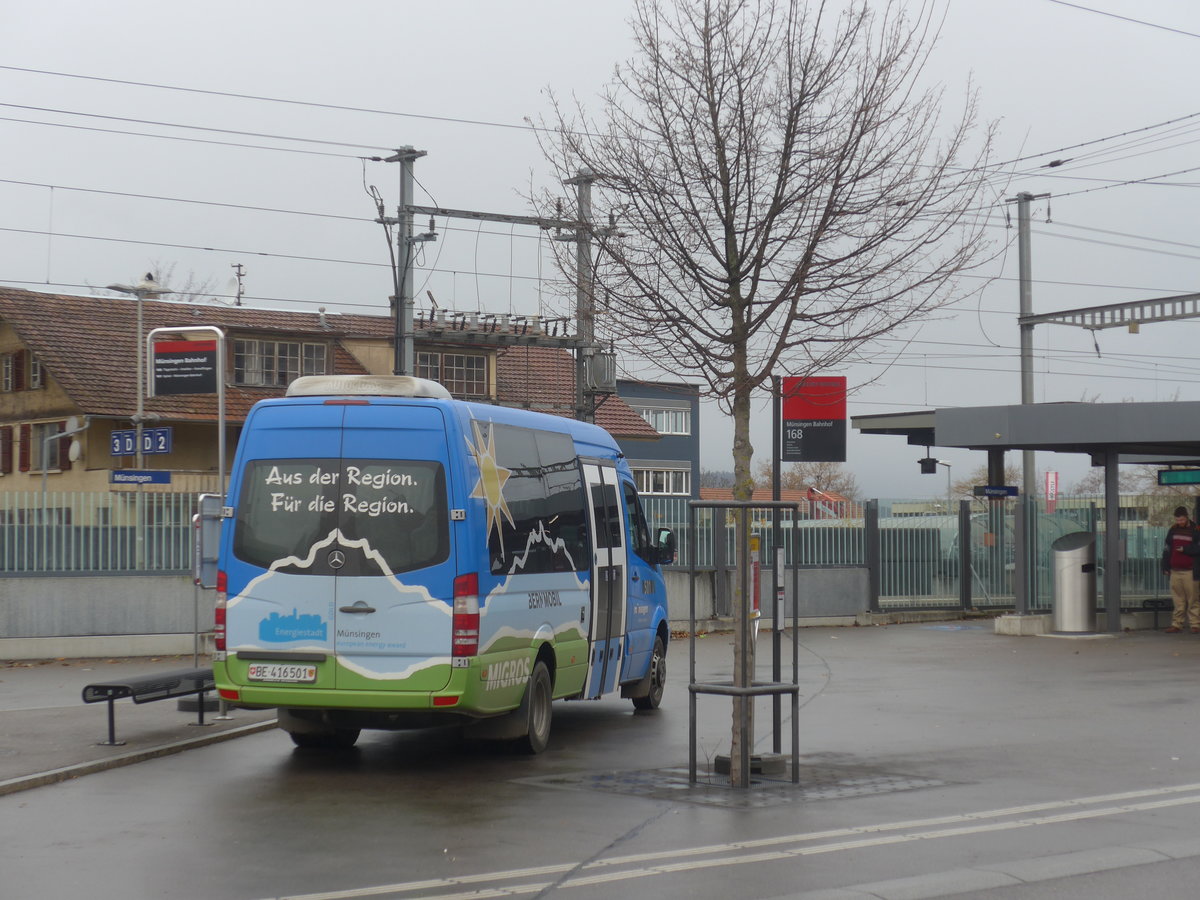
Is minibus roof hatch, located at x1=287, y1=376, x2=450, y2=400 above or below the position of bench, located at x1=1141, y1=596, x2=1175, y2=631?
above

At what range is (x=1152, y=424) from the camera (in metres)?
23.1

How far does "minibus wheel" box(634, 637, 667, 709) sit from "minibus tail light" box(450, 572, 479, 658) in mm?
4661

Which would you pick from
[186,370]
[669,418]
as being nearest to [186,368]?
[186,370]

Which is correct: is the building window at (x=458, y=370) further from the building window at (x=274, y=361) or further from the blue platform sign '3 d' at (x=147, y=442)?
the blue platform sign '3 d' at (x=147, y=442)

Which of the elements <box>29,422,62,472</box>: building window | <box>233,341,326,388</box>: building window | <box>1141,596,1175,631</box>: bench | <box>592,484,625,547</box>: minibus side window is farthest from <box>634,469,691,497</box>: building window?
<box>592,484,625,547</box>: minibus side window

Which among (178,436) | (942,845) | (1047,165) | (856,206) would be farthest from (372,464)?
(178,436)

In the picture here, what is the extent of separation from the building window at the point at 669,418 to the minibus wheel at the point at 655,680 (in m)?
63.0

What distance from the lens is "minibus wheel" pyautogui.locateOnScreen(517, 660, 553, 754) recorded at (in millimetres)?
11898

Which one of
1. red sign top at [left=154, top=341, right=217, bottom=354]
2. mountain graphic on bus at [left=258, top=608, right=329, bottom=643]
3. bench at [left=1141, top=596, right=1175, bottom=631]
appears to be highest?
red sign top at [left=154, top=341, right=217, bottom=354]

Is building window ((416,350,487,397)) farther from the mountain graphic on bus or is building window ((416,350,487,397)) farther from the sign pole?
the mountain graphic on bus

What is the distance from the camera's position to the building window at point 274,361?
4719cm

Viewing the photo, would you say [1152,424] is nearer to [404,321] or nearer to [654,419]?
[404,321]

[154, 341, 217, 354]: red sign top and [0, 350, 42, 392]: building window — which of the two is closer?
[154, 341, 217, 354]: red sign top

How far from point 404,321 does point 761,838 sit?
22.6 m
